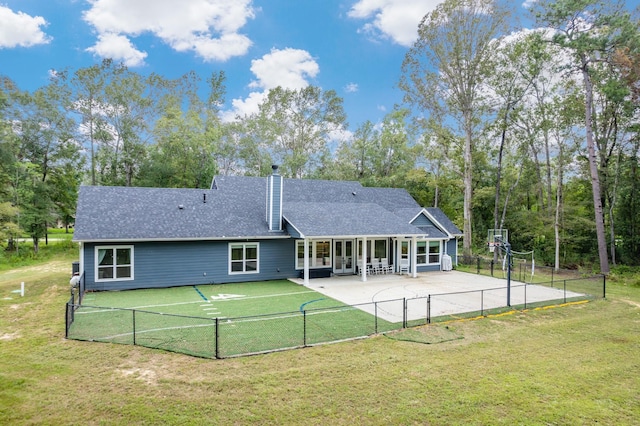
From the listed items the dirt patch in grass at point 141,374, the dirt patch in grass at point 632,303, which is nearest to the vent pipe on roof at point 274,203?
the dirt patch in grass at point 141,374

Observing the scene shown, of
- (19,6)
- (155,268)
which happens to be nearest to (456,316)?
(155,268)

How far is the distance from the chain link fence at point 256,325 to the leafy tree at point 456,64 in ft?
46.8

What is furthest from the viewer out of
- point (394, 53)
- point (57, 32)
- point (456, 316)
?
point (394, 53)

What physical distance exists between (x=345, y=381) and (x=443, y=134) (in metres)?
23.4

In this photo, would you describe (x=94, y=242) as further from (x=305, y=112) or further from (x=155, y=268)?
(x=305, y=112)

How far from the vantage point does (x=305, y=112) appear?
37.5 meters

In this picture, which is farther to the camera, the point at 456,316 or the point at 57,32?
the point at 57,32

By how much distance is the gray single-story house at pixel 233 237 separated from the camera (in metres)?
15.5

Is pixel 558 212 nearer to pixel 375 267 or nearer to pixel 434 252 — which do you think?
pixel 434 252

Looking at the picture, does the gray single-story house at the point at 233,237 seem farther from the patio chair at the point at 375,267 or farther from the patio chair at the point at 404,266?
the patio chair at the point at 375,267

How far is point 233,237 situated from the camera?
16891mm

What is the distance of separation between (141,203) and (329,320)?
39.1 feet

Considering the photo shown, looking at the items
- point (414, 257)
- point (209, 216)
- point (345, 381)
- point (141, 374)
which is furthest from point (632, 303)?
point (209, 216)

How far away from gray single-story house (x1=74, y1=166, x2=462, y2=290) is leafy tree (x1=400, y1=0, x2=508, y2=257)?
313 inches
